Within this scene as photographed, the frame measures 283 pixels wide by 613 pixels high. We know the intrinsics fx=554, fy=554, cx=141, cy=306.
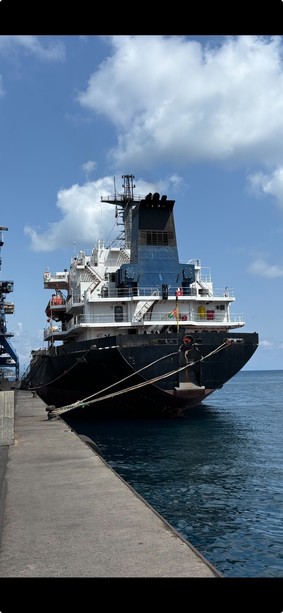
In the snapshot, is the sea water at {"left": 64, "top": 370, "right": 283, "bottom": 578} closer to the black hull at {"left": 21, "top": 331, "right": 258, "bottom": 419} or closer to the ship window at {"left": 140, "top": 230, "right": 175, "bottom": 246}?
the black hull at {"left": 21, "top": 331, "right": 258, "bottom": 419}

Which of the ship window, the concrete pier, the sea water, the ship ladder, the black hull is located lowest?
the sea water

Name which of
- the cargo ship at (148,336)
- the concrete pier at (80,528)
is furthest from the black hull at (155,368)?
the concrete pier at (80,528)

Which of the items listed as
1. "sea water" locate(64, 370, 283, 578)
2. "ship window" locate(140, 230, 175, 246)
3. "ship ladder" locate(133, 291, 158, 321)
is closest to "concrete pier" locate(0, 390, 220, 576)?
"sea water" locate(64, 370, 283, 578)

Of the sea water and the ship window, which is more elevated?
the ship window

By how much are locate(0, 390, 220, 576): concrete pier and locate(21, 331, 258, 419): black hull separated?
12748 mm

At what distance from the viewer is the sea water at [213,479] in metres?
9.23

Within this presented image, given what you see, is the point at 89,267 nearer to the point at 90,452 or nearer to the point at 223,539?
the point at 90,452

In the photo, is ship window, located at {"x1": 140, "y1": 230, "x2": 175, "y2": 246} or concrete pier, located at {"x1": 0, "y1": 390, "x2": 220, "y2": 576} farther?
ship window, located at {"x1": 140, "y1": 230, "x2": 175, "y2": 246}

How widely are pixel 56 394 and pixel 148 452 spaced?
50.7 ft

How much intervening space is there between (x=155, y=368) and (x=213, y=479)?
1037cm

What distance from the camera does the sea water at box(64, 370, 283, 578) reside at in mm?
9234

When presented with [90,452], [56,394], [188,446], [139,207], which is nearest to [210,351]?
[188,446]
